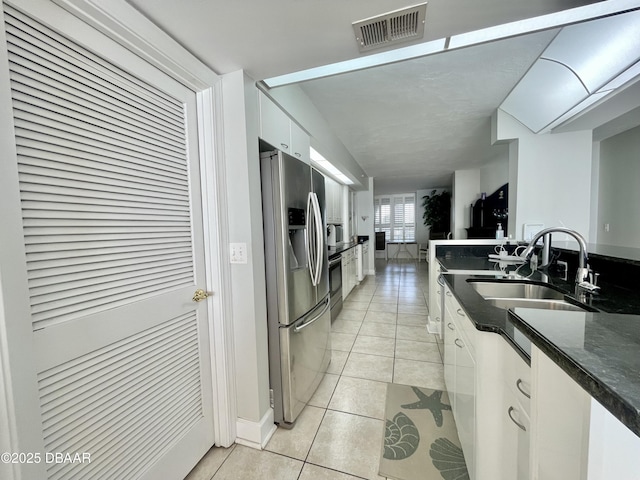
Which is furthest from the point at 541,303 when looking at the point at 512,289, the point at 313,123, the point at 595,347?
the point at 313,123

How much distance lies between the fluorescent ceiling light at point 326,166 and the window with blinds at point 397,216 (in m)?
4.62

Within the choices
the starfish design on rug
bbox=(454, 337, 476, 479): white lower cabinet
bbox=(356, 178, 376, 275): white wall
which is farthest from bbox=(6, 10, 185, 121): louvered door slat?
bbox=(356, 178, 376, 275): white wall

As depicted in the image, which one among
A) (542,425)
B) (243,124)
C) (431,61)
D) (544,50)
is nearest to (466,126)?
(544,50)

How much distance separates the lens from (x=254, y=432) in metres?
1.44

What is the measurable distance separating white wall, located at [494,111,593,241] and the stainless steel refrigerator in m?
2.36

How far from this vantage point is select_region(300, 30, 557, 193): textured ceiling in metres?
1.89

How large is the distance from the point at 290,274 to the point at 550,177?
117 inches

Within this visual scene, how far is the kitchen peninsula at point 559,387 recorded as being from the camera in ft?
1.21

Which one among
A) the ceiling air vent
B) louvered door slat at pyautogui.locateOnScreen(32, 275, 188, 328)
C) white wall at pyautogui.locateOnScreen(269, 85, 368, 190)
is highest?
white wall at pyautogui.locateOnScreen(269, 85, 368, 190)

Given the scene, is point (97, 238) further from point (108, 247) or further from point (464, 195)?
point (464, 195)

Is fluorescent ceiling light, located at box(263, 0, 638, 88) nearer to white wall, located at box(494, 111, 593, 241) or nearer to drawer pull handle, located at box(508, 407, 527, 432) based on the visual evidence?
white wall, located at box(494, 111, 593, 241)

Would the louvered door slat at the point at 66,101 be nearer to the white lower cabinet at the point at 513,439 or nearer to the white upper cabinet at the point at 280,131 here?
the white upper cabinet at the point at 280,131

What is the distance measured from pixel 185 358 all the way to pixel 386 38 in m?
1.85

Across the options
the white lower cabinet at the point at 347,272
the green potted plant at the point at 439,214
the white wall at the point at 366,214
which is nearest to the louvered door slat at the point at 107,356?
the white lower cabinet at the point at 347,272
